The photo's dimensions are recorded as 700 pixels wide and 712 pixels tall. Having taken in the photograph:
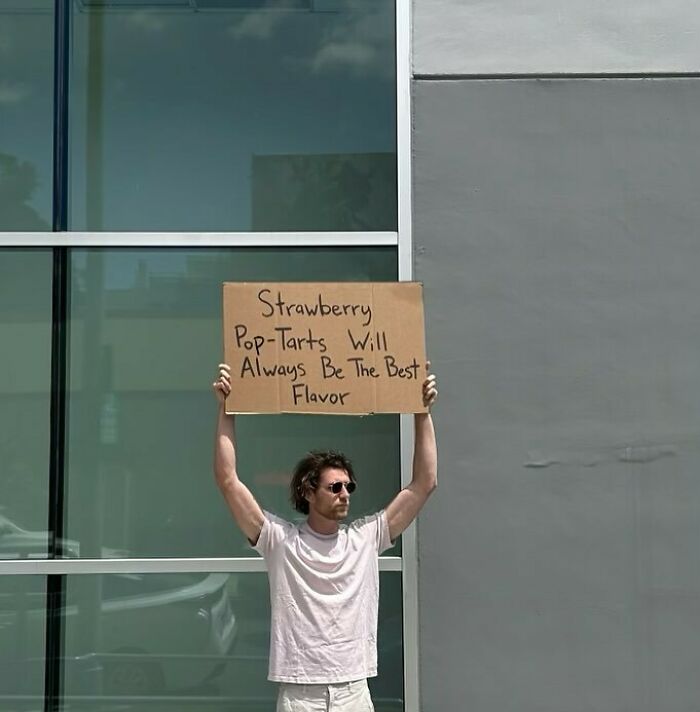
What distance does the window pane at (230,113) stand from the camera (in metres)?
5.11

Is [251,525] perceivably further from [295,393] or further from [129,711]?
[129,711]

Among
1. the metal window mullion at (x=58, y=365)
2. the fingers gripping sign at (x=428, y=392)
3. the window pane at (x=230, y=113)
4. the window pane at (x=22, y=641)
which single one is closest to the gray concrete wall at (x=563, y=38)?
the window pane at (x=230, y=113)

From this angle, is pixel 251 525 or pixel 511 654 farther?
pixel 511 654

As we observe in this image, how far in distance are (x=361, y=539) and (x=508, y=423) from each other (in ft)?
3.06

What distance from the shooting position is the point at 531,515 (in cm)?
479

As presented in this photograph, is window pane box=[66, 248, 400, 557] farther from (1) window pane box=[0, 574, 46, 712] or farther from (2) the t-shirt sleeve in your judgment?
(2) the t-shirt sleeve

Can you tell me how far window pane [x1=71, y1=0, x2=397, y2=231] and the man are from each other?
3.71 ft

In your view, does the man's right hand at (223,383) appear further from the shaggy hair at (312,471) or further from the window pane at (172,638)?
the window pane at (172,638)

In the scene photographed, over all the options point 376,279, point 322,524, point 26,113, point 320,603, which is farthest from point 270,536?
point 26,113

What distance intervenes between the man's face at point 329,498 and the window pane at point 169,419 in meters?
0.82

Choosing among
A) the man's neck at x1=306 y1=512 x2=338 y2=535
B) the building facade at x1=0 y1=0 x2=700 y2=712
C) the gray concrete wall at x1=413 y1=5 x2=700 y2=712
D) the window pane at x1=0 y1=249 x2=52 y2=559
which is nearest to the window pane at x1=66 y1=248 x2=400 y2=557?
the building facade at x1=0 y1=0 x2=700 y2=712

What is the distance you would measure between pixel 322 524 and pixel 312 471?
0.63 feet

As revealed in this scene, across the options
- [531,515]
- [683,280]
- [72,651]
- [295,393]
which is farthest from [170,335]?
[683,280]

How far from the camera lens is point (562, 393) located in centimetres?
482
